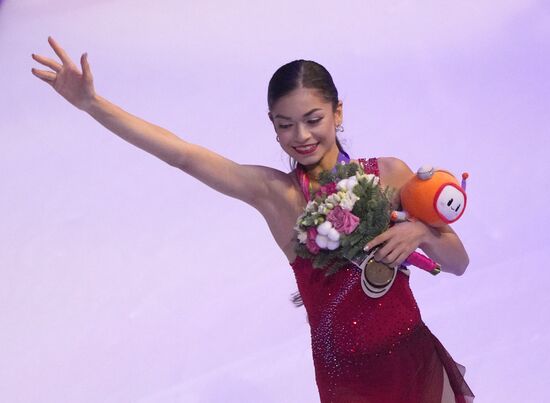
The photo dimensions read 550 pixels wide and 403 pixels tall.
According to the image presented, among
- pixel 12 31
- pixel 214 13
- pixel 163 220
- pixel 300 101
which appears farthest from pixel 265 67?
pixel 300 101

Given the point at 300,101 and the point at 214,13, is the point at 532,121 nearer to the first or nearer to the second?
the point at 214,13

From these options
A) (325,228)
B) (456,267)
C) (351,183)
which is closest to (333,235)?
(325,228)

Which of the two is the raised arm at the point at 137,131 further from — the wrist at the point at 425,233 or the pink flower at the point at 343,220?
the wrist at the point at 425,233

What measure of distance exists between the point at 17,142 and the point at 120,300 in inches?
53.9

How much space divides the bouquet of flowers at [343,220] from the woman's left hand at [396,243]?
23mm

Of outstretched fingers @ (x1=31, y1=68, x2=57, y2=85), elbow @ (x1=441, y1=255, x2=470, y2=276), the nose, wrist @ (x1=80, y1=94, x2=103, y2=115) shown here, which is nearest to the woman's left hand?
elbow @ (x1=441, y1=255, x2=470, y2=276)

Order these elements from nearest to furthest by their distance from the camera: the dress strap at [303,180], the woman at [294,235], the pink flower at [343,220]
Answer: the pink flower at [343,220] → the woman at [294,235] → the dress strap at [303,180]

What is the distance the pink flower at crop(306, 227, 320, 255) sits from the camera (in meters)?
2.67

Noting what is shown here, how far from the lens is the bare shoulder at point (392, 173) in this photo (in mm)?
2854

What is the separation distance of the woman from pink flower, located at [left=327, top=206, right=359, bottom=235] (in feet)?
0.37

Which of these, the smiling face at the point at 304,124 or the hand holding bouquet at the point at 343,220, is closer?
the hand holding bouquet at the point at 343,220

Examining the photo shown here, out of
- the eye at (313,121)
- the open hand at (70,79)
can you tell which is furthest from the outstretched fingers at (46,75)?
the eye at (313,121)

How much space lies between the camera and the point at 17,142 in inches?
213

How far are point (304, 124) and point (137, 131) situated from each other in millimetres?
460
